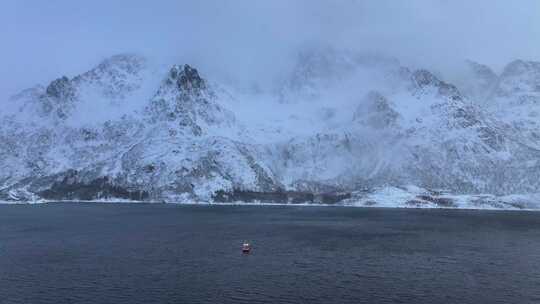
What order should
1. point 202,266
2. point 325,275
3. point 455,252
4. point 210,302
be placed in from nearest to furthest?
1. point 210,302
2. point 325,275
3. point 202,266
4. point 455,252

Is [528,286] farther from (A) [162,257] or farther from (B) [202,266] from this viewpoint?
(A) [162,257]

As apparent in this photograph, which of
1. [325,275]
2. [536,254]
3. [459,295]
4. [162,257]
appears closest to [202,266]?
[162,257]

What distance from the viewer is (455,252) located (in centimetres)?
19775

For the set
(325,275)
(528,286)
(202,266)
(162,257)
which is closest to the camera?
(528,286)

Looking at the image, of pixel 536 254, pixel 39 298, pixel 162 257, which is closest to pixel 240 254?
pixel 162 257

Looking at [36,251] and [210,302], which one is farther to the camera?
[36,251]

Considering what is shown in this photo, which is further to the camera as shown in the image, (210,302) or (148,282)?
(148,282)

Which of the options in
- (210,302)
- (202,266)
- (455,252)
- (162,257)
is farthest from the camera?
(455,252)

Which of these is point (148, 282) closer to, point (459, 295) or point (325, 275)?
point (325, 275)

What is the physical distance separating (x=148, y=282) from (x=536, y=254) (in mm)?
124119

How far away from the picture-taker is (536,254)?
192625mm

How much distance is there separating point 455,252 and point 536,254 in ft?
81.4

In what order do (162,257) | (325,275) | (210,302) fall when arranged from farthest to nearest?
(162,257), (325,275), (210,302)

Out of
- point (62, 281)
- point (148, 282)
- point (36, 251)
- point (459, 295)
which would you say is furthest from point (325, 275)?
point (36, 251)
